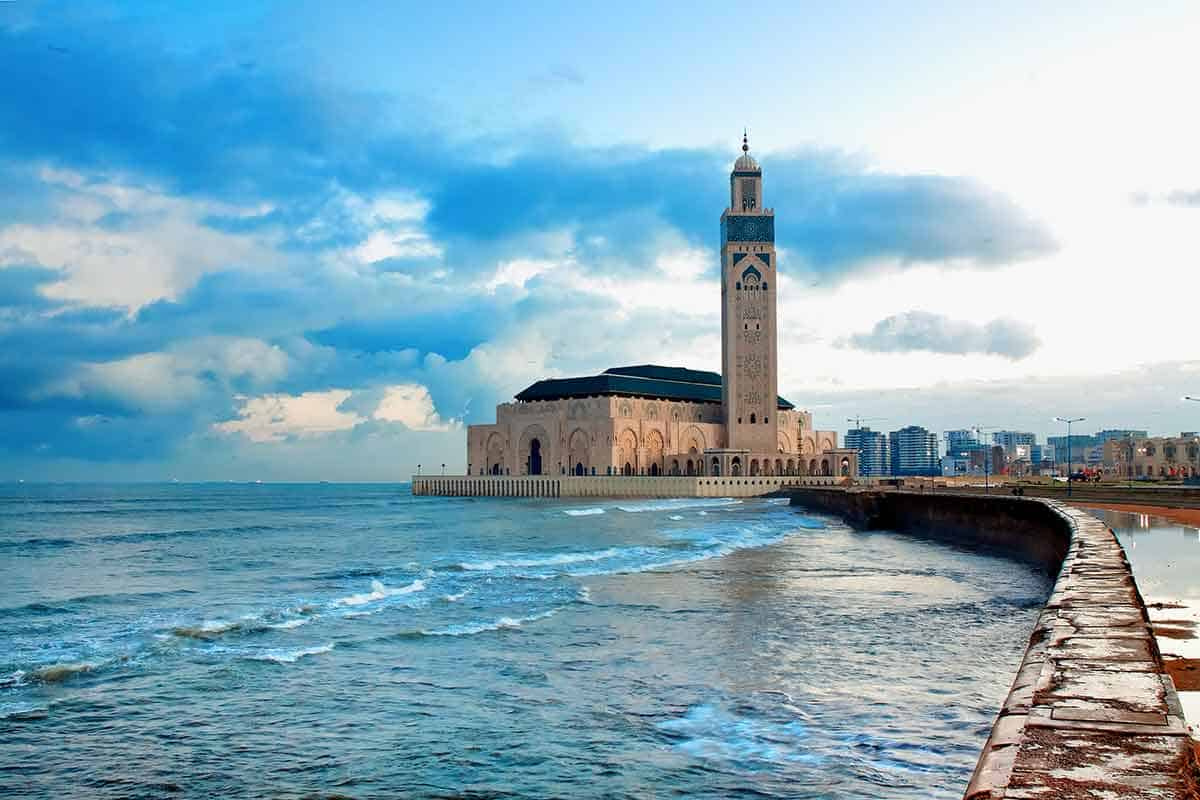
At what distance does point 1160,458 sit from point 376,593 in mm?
118028

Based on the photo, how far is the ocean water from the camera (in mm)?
8398

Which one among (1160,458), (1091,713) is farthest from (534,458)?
(1091,713)

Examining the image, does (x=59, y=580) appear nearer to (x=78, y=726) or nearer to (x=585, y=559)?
(x=585, y=559)

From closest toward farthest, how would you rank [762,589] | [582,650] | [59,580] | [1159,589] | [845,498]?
[1159,589] < [582,650] < [762,589] < [59,580] < [845,498]

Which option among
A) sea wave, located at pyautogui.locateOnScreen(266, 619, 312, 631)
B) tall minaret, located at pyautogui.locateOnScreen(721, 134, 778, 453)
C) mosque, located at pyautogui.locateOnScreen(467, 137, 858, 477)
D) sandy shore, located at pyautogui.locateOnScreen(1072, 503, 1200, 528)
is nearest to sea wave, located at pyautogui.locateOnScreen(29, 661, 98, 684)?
sea wave, located at pyautogui.locateOnScreen(266, 619, 312, 631)

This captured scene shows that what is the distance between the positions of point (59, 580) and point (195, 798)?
21444mm

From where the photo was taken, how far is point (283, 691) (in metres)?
11.7

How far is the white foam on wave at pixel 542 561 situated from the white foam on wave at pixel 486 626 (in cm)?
957

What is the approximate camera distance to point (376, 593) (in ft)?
69.8

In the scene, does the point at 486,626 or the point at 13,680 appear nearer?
the point at 13,680

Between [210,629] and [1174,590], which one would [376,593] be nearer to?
[210,629]

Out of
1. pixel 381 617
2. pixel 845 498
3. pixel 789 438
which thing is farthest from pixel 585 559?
pixel 789 438

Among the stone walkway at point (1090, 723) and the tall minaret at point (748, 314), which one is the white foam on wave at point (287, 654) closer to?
the stone walkway at point (1090, 723)

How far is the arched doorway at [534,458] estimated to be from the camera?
11012 cm
